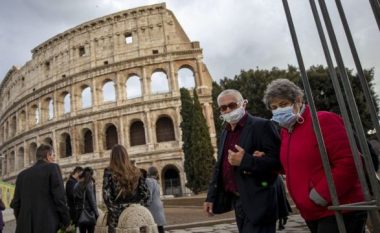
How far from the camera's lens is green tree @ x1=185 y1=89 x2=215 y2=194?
24.3m

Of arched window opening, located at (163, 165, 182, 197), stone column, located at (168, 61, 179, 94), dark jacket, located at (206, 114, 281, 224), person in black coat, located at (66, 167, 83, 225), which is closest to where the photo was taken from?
dark jacket, located at (206, 114, 281, 224)

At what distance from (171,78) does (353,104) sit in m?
30.3

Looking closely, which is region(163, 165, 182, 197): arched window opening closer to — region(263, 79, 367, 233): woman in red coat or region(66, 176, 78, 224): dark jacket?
region(66, 176, 78, 224): dark jacket

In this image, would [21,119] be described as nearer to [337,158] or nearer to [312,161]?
[312,161]

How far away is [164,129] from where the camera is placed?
102ft

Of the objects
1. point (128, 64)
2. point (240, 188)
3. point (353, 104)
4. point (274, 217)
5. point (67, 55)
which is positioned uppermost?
point (67, 55)

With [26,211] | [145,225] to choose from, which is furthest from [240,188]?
[26,211]

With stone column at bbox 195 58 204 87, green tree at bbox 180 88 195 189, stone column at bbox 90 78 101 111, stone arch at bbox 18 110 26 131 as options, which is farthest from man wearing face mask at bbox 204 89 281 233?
stone arch at bbox 18 110 26 131

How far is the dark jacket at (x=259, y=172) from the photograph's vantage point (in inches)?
111

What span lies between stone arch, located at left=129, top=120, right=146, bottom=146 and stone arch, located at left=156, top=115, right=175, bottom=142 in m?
1.45

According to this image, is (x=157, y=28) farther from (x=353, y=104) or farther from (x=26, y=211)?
(x=353, y=104)

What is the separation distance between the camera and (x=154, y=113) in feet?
101

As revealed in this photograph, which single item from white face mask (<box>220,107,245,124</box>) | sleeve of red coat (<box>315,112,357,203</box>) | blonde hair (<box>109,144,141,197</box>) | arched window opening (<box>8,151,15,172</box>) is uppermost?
arched window opening (<box>8,151,15,172</box>)

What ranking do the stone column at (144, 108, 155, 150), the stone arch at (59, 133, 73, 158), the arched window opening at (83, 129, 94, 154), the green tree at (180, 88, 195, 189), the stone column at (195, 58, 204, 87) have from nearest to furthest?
the green tree at (180, 88, 195, 189)
the stone column at (144, 108, 155, 150)
the stone column at (195, 58, 204, 87)
the arched window opening at (83, 129, 94, 154)
the stone arch at (59, 133, 73, 158)
